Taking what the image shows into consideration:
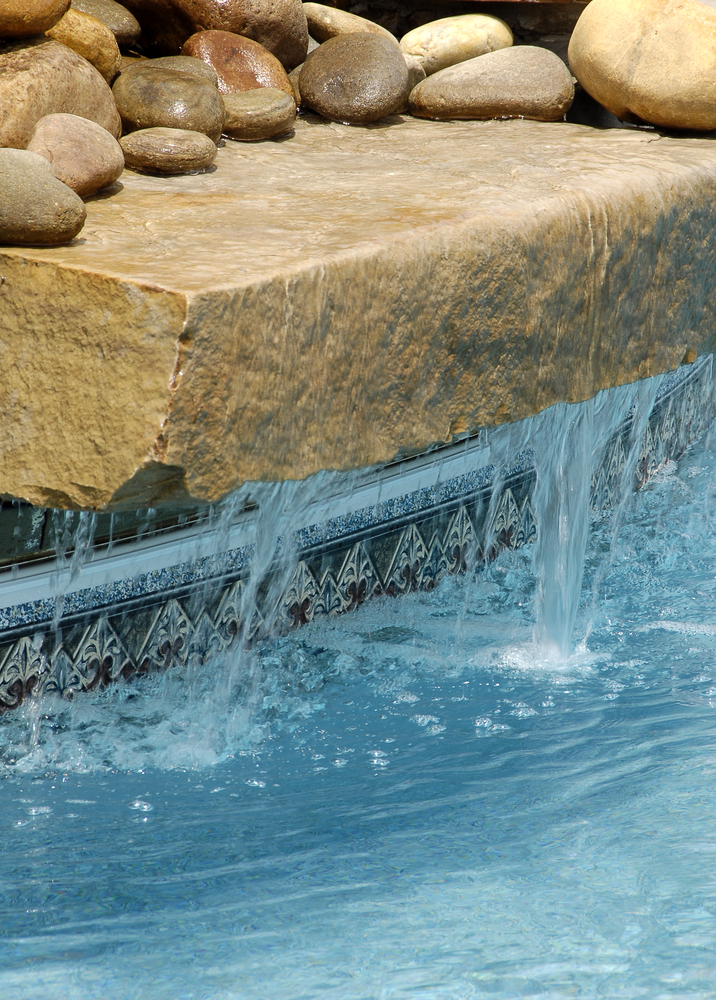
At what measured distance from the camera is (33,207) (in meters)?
1.80

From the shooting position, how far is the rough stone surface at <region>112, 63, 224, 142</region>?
271cm

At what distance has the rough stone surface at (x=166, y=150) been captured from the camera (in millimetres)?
2557

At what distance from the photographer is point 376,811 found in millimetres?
2195

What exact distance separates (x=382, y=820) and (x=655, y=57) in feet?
8.23

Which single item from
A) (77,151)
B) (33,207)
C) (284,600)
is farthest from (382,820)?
(77,151)

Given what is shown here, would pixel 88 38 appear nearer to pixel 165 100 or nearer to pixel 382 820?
pixel 165 100

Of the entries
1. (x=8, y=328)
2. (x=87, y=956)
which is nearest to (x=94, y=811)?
(x=87, y=956)

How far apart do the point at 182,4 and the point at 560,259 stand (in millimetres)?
1818

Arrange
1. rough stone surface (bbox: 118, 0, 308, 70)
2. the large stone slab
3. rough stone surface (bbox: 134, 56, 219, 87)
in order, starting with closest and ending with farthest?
the large stone slab < rough stone surface (bbox: 134, 56, 219, 87) < rough stone surface (bbox: 118, 0, 308, 70)

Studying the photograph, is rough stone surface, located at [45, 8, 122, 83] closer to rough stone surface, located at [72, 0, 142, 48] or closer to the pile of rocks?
the pile of rocks

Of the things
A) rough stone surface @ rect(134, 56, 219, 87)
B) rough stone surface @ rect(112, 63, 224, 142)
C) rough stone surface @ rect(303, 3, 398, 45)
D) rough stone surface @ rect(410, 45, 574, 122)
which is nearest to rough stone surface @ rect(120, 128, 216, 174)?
rough stone surface @ rect(112, 63, 224, 142)

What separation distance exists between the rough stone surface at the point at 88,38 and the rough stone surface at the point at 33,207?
1047 mm

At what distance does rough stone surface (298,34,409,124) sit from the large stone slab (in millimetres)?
594

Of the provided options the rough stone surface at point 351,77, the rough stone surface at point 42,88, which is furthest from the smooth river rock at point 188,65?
the rough stone surface at point 351,77
